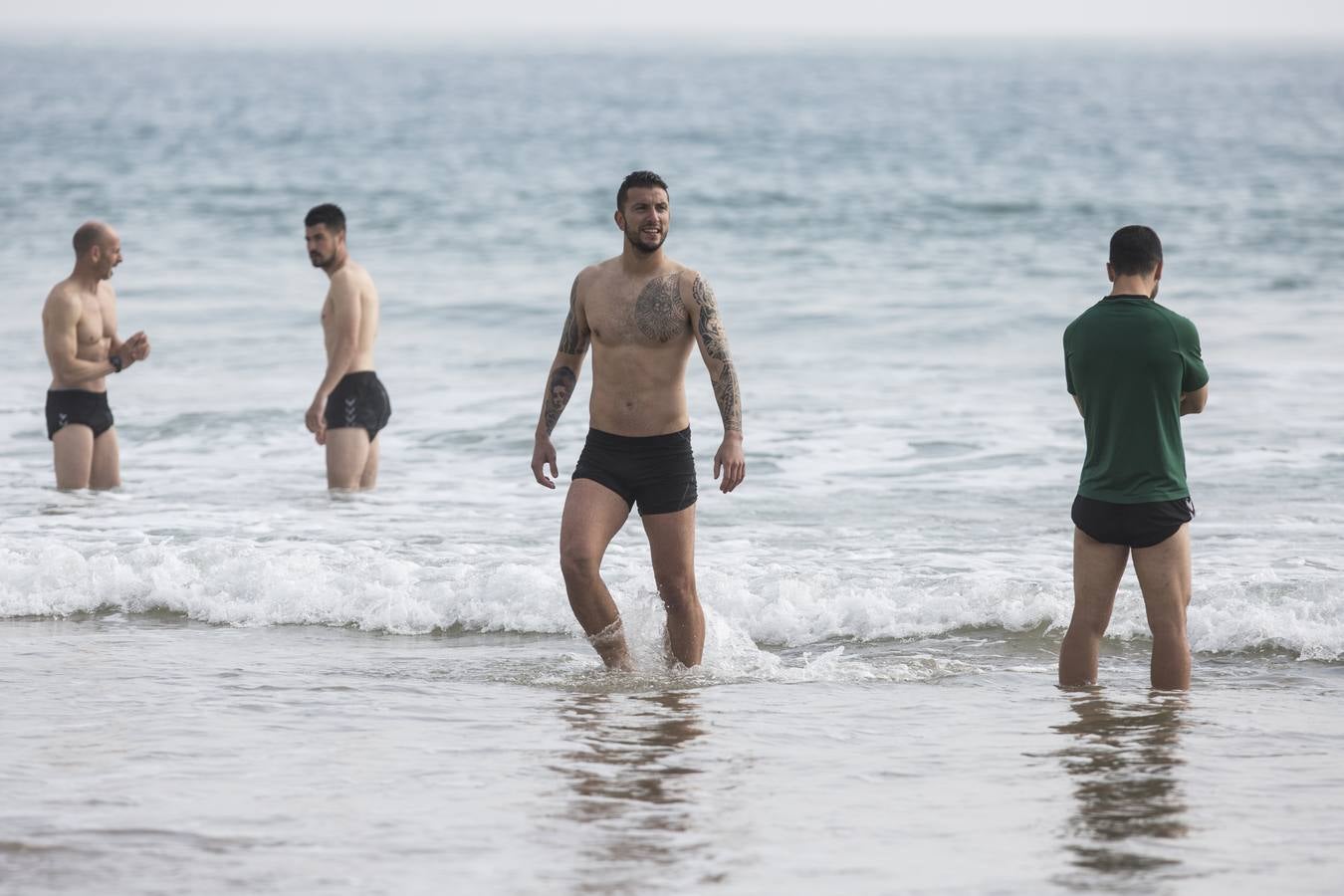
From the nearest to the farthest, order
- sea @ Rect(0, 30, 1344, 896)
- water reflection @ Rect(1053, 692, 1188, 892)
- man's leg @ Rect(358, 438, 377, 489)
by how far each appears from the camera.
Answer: water reflection @ Rect(1053, 692, 1188, 892), sea @ Rect(0, 30, 1344, 896), man's leg @ Rect(358, 438, 377, 489)

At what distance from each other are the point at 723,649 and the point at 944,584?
5.18 ft

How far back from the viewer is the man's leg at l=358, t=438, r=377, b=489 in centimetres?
1000

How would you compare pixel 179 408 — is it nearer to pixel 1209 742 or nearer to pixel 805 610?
pixel 805 610

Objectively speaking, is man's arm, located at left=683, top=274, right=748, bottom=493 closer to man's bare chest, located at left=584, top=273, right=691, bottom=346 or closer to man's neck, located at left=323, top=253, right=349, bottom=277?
man's bare chest, located at left=584, top=273, right=691, bottom=346

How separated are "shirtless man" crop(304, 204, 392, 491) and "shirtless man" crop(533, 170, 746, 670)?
331cm

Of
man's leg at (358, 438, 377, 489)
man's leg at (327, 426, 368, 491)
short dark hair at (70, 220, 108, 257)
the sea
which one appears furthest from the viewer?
man's leg at (358, 438, 377, 489)

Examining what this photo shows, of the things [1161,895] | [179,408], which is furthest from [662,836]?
[179,408]

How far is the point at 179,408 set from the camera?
45.5 feet

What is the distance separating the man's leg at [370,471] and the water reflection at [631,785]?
4257 mm

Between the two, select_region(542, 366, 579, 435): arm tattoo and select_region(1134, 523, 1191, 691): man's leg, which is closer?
select_region(1134, 523, 1191, 691): man's leg

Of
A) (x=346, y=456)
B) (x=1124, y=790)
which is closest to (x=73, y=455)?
(x=346, y=456)

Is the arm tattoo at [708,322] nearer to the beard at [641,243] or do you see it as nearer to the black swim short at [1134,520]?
the beard at [641,243]

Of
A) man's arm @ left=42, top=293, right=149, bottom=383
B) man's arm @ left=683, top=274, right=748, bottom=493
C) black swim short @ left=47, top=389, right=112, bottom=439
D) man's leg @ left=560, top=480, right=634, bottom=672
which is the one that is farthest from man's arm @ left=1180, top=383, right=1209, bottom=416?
black swim short @ left=47, top=389, right=112, bottom=439

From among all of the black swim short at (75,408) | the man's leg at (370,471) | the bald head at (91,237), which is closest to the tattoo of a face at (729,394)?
the man's leg at (370,471)
